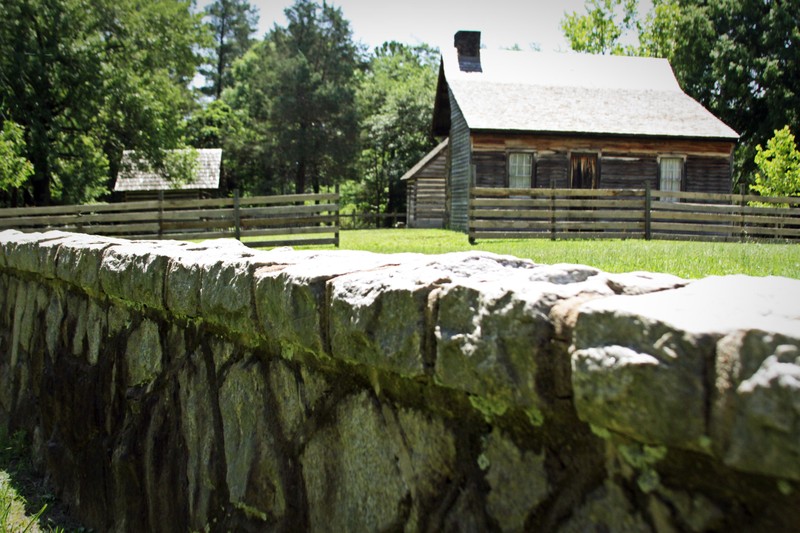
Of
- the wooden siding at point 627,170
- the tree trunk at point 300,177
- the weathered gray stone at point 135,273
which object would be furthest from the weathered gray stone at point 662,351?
the tree trunk at point 300,177

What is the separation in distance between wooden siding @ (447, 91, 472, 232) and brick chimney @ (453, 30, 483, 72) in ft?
3.94

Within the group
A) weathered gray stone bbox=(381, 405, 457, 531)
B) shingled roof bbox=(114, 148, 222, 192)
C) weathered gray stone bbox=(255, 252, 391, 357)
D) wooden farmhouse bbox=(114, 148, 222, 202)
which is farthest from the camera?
wooden farmhouse bbox=(114, 148, 222, 202)

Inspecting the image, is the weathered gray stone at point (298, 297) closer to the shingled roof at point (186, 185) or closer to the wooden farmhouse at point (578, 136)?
the wooden farmhouse at point (578, 136)

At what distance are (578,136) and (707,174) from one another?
185 inches

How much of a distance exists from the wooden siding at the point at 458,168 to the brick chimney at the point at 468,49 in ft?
3.94

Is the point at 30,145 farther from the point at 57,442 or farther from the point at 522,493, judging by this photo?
the point at 522,493

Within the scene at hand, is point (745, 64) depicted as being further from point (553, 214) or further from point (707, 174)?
point (553, 214)

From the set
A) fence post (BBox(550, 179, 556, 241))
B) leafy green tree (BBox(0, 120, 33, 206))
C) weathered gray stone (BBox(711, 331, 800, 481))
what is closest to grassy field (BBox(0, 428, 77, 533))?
weathered gray stone (BBox(711, 331, 800, 481))

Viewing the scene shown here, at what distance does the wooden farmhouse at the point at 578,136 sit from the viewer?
19891 mm

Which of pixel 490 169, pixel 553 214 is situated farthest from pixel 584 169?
pixel 553 214

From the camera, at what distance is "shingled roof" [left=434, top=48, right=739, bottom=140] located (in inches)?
783

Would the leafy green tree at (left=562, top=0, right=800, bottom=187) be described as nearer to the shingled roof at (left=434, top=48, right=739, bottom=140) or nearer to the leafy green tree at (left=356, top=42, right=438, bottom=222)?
the shingled roof at (left=434, top=48, right=739, bottom=140)

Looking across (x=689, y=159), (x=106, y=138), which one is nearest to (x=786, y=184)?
(x=689, y=159)

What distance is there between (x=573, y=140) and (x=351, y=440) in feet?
64.7
